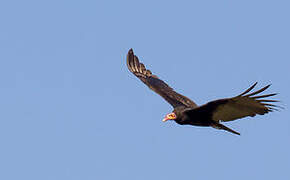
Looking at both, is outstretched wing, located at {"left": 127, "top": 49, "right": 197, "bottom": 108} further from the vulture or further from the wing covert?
the wing covert

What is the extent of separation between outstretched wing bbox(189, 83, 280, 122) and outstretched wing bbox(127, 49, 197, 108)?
2.60m

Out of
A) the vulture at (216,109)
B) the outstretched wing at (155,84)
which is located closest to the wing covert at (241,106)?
the vulture at (216,109)

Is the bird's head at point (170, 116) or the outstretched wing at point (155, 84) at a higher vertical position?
the outstretched wing at point (155, 84)

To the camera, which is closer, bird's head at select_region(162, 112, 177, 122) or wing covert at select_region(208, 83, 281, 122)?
wing covert at select_region(208, 83, 281, 122)

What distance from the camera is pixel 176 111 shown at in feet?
51.0

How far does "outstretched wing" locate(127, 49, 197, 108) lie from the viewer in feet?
57.1

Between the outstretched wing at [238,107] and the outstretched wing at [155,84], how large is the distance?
260cm

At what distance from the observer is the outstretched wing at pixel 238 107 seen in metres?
13.3

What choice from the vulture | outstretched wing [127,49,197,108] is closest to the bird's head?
the vulture

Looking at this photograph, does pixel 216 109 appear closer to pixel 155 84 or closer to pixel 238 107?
pixel 238 107

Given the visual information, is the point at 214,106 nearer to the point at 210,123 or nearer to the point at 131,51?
the point at 210,123

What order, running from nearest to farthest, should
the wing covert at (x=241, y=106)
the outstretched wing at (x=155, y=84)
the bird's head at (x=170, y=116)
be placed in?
the wing covert at (x=241, y=106) → the bird's head at (x=170, y=116) → the outstretched wing at (x=155, y=84)

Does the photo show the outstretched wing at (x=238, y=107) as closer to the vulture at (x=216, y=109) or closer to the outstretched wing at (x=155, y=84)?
the vulture at (x=216, y=109)

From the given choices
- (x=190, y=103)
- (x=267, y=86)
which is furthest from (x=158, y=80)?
(x=267, y=86)
